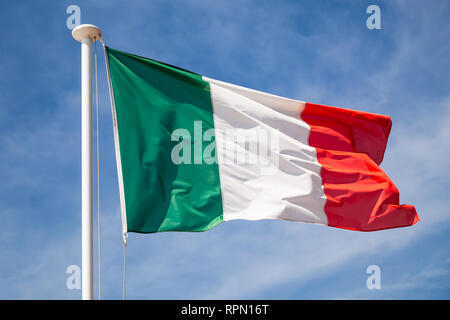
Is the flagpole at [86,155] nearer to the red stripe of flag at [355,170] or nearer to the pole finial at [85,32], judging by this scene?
the pole finial at [85,32]

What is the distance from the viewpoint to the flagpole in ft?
30.3

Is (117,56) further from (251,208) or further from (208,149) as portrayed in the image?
(251,208)

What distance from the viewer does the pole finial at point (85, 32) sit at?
10594 millimetres

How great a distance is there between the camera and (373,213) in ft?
42.3

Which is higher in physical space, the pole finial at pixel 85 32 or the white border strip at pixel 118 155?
the pole finial at pixel 85 32

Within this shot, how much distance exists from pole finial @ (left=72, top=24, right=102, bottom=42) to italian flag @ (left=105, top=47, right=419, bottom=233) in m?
0.83

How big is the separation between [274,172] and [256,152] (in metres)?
0.57

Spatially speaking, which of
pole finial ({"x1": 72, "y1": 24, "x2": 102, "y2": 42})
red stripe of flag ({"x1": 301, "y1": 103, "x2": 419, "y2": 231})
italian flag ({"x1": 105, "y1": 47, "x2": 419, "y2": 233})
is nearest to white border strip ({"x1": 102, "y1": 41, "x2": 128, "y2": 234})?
italian flag ({"x1": 105, "y1": 47, "x2": 419, "y2": 233})

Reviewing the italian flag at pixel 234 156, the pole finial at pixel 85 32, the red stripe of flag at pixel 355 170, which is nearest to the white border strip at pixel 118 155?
the italian flag at pixel 234 156

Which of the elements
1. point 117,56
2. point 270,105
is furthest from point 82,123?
point 270,105

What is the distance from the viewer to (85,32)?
34.9ft
